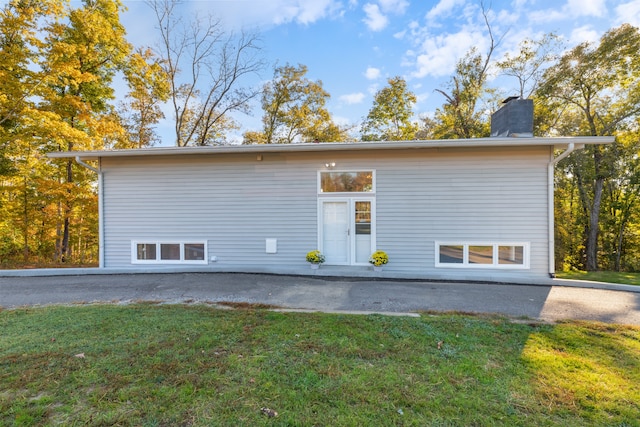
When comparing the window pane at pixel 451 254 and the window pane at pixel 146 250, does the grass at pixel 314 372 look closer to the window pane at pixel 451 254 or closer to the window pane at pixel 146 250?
the window pane at pixel 451 254

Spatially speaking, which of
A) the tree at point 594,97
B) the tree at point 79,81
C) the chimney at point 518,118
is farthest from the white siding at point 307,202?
the tree at point 594,97

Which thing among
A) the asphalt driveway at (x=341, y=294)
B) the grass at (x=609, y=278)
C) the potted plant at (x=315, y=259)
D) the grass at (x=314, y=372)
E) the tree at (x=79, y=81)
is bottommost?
the grass at (x=609, y=278)

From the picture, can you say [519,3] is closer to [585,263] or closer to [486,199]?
[486,199]

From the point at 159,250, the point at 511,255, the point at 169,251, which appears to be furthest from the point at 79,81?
the point at 511,255

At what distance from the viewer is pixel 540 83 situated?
1183 cm

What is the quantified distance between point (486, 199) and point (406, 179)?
1.79 metres

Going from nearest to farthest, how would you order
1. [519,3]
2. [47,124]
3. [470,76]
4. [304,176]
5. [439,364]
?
[439,364], [304,176], [47,124], [519,3], [470,76]

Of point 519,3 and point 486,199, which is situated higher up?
point 519,3

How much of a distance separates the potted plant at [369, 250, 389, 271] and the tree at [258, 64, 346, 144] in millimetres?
11048

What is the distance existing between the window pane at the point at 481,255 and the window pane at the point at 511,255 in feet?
0.69

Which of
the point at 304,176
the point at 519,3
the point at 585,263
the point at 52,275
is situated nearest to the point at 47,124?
the point at 52,275

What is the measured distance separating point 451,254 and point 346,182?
2901 millimetres

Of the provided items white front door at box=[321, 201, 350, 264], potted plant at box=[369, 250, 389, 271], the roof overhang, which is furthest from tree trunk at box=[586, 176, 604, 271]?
white front door at box=[321, 201, 350, 264]

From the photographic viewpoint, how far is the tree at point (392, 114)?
15.8 meters
